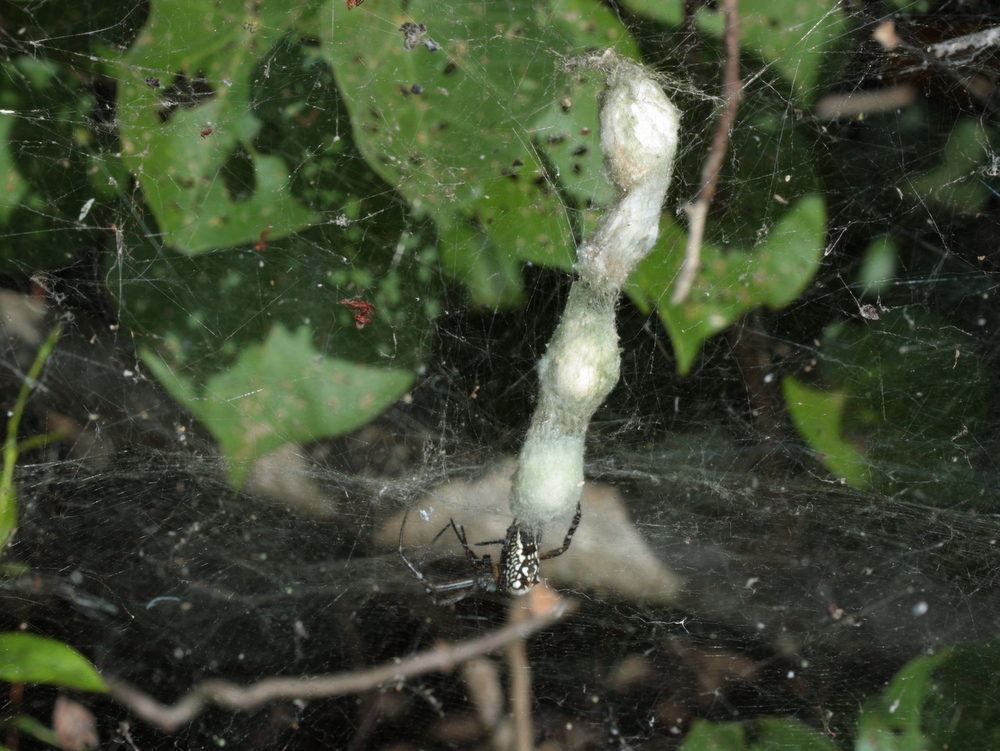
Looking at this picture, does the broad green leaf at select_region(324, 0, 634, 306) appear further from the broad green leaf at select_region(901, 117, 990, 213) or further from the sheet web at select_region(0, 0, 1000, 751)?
the broad green leaf at select_region(901, 117, 990, 213)

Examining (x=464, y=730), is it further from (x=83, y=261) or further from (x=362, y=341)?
(x=83, y=261)

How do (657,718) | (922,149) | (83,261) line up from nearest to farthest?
(922,149), (83,261), (657,718)

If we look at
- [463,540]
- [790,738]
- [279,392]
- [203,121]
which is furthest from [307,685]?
[203,121]

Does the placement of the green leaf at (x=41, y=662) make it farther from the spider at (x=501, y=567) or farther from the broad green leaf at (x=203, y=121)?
the broad green leaf at (x=203, y=121)

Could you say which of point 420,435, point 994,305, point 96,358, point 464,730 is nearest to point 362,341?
point 420,435

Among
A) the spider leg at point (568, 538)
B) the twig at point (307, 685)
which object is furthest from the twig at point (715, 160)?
the twig at point (307, 685)

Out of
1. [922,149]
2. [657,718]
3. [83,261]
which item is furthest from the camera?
[657,718]

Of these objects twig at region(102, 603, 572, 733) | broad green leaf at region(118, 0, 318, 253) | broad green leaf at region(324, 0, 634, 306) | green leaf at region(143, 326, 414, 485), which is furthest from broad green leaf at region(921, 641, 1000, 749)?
broad green leaf at region(118, 0, 318, 253)
